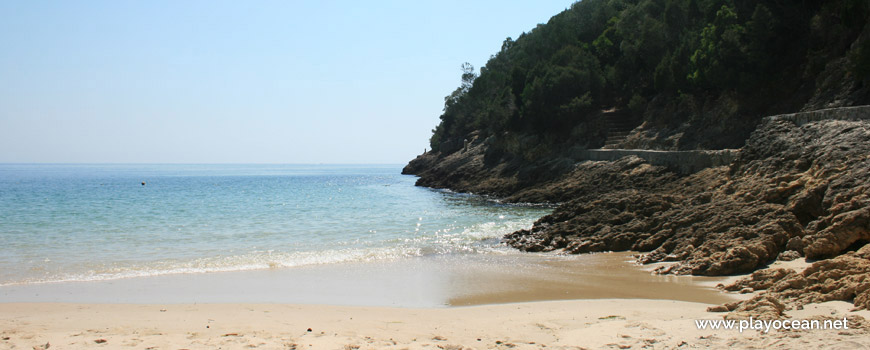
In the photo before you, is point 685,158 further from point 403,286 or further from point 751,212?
point 403,286

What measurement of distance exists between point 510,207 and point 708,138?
10.3m

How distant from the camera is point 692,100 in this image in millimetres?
33312

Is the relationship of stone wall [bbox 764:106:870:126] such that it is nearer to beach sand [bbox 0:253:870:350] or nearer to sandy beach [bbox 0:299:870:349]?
beach sand [bbox 0:253:870:350]

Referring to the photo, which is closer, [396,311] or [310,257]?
[396,311]

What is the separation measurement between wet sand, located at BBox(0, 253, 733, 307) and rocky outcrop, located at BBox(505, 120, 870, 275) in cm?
109

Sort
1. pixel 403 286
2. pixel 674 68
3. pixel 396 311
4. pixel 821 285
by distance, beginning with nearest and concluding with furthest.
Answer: pixel 821 285 < pixel 396 311 < pixel 403 286 < pixel 674 68

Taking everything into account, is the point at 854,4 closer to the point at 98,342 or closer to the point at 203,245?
the point at 203,245

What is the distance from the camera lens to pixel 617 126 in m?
39.4

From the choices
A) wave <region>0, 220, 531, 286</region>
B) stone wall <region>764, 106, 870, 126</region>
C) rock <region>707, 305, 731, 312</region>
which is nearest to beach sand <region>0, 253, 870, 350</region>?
rock <region>707, 305, 731, 312</region>

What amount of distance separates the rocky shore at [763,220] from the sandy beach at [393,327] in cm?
142

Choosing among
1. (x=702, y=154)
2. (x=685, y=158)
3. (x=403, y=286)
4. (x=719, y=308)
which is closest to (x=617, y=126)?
(x=685, y=158)

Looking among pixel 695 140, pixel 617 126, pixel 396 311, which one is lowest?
pixel 396 311

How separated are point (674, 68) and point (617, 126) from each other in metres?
5.44

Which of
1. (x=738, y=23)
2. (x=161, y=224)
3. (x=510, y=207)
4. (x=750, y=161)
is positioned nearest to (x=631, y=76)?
(x=738, y=23)
